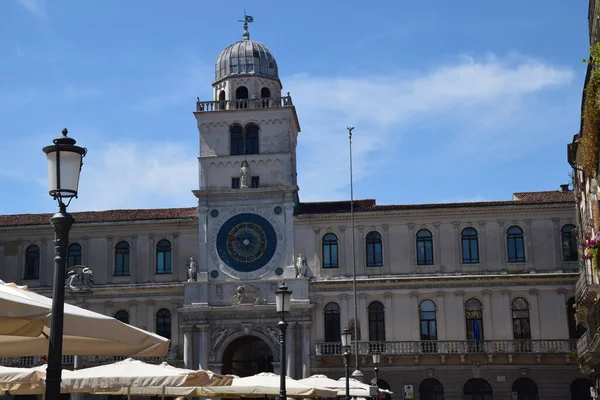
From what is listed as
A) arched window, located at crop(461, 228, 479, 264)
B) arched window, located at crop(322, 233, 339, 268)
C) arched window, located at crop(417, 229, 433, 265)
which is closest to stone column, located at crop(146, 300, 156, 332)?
arched window, located at crop(322, 233, 339, 268)

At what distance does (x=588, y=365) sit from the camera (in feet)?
128

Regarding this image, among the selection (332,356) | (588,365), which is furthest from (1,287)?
(332,356)

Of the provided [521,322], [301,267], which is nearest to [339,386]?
[301,267]

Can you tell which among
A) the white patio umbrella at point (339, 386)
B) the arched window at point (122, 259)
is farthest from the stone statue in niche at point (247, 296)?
the white patio umbrella at point (339, 386)

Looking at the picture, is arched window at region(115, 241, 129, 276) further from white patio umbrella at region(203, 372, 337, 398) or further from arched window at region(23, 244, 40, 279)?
white patio umbrella at region(203, 372, 337, 398)

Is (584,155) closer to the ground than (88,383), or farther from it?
farther from it

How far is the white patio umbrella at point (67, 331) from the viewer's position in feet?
31.1

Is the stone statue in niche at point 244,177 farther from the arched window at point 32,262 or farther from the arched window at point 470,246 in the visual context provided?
the arched window at point 32,262

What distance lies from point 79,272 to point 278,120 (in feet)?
46.5

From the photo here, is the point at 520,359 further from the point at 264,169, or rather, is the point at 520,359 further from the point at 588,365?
the point at 264,169

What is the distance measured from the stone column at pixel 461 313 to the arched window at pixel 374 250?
181 inches

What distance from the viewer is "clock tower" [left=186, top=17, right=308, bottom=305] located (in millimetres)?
50000

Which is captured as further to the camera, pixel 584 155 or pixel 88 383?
pixel 584 155

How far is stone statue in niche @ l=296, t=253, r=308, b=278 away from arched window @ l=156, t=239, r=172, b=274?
7.58 meters
